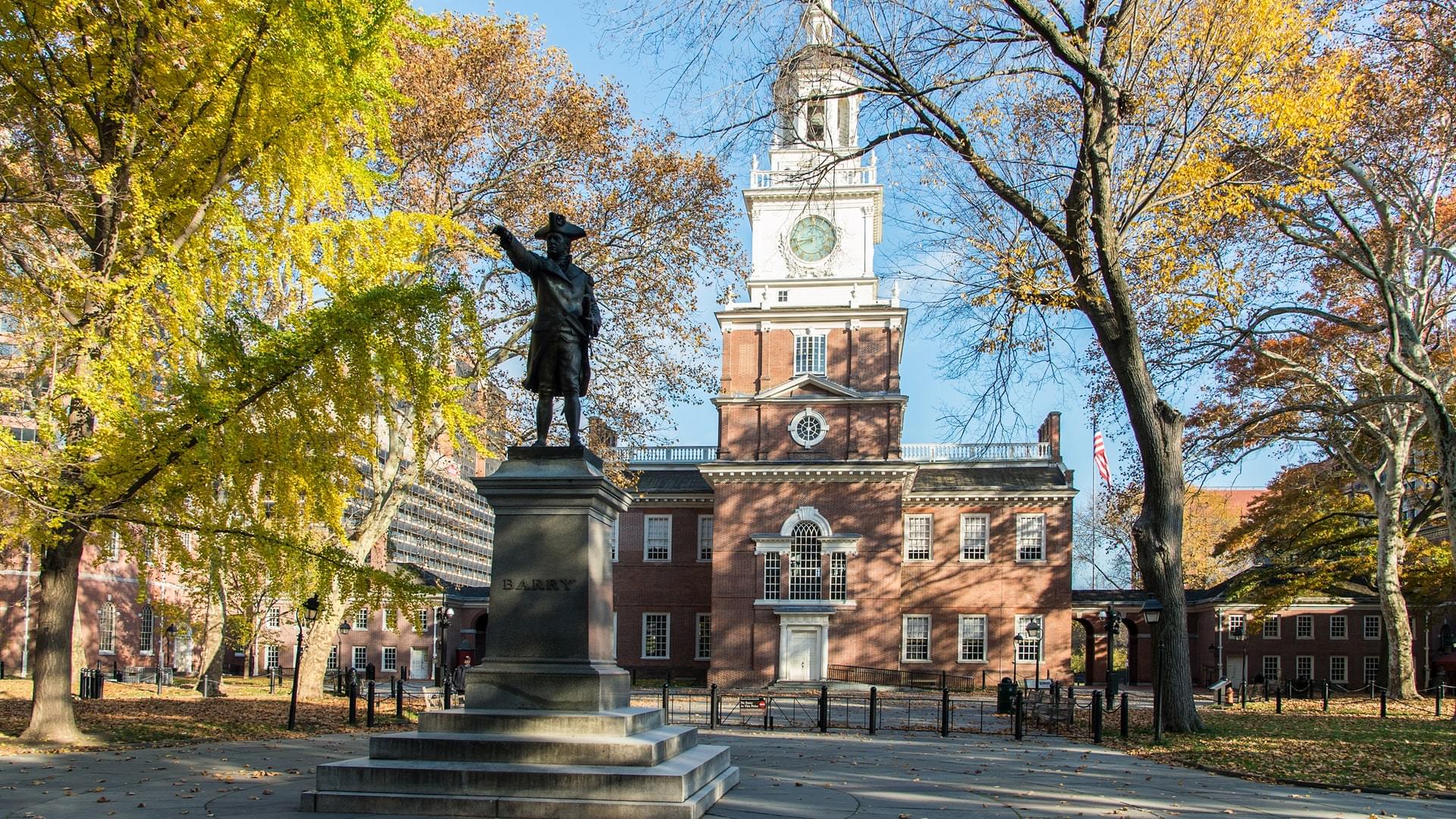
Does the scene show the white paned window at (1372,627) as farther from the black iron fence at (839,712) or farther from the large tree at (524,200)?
the large tree at (524,200)

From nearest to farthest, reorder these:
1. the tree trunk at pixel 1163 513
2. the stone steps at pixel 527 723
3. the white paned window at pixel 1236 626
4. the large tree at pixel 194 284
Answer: the stone steps at pixel 527 723 < the large tree at pixel 194 284 < the tree trunk at pixel 1163 513 < the white paned window at pixel 1236 626

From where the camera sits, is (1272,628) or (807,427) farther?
(1272,628)

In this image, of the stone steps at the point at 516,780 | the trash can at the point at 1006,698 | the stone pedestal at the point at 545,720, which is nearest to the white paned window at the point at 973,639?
the trash can at the point at 1006,698

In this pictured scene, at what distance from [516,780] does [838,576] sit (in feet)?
107

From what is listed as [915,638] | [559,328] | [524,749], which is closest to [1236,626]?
[915,638]

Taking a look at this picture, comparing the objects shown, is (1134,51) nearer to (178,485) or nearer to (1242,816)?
(1242,816)

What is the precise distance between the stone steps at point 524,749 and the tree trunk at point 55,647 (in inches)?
248

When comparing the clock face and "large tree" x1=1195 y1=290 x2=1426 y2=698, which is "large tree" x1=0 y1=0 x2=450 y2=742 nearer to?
"large tree" x1=1195 y1=290 x2=1426 y2=698

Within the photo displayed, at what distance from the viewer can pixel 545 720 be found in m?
9.59

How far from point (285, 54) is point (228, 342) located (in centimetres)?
341

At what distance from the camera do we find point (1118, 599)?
4850cm

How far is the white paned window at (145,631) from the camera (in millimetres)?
43719

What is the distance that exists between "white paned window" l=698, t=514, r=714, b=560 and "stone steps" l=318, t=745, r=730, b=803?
36471 millimetres

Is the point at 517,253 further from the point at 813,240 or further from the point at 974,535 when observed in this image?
the point at 974,535
